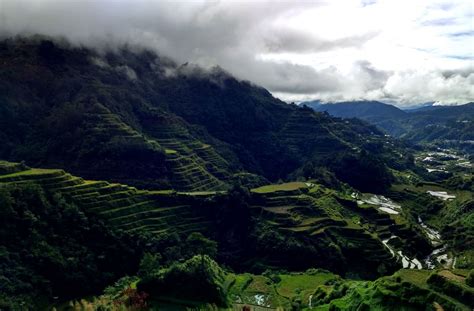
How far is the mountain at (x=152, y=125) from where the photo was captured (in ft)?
324

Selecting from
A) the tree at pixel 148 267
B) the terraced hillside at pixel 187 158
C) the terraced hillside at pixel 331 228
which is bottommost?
the tree at pixel 148 267

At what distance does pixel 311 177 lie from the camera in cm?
11475

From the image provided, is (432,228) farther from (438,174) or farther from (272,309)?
(438,174)

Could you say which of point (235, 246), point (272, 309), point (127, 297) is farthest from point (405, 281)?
point (235, 246)

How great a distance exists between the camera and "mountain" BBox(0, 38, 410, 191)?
98.8m

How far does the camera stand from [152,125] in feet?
405

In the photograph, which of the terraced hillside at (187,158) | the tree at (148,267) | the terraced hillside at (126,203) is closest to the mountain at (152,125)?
the terraced hillside at (187,158)

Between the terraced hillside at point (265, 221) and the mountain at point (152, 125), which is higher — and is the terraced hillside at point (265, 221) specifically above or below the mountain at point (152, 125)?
below

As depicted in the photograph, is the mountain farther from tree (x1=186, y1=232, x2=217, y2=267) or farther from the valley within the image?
tree (x1=186, y1=232, x2=217, y2=267)

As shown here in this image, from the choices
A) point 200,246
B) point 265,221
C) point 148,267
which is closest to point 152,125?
point 265,221

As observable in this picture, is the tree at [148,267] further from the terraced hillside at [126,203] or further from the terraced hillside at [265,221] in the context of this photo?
the terraced hillside at [126,203]

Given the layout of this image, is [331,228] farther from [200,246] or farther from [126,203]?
[126,203]

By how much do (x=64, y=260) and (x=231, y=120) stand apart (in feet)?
342

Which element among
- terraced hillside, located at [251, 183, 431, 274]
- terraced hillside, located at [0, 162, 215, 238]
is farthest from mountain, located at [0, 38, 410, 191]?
terraced hillside, located at [251, 183, 431, 274]
